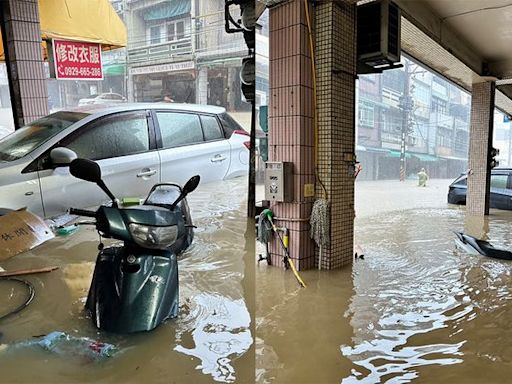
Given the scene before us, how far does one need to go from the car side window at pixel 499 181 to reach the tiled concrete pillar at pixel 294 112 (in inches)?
259

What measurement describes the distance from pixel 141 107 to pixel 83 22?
1358 millimetres

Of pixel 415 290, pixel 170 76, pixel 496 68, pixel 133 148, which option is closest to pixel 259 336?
pixel 415 290

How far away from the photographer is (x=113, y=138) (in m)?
3.04

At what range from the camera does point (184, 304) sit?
2.54m

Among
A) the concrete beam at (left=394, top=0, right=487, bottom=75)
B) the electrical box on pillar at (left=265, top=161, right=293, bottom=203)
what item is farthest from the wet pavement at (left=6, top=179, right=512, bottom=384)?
the concrete beam at (left=394, top=0, right=487, bottom=75)

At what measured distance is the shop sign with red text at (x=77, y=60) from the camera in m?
3.52

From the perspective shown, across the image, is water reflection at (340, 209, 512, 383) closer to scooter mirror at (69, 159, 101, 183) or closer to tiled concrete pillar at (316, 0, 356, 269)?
tiled concrete pillar at (316, 0, 356, 269)

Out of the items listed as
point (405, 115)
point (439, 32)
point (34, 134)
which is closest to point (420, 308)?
point (34, 134)

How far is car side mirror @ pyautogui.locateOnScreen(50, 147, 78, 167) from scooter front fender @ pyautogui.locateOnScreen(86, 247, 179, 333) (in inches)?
43.9

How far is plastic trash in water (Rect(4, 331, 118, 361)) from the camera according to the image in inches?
71.4

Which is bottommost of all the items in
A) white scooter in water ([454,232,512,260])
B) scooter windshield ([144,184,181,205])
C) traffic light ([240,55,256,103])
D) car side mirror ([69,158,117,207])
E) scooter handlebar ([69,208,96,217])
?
white scooter in water ([454,232,512,260])

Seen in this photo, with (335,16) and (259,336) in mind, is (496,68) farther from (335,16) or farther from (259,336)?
(259,336)

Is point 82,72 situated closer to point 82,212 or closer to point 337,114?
point 82,212

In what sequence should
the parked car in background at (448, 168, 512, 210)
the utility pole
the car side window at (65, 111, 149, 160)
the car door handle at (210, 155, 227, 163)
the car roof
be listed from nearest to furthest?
the car side window at (65, 111, 149, 160), the car roof, the car door handle at (210, 155, 227, 163), the parked car in background at (448, 168, 512, 210), the utility pole
